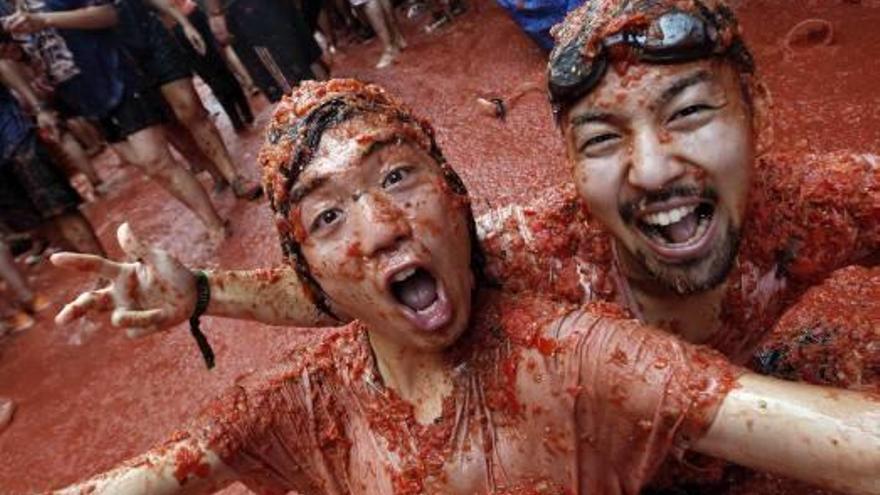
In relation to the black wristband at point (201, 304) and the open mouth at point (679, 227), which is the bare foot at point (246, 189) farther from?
the open mouth at point (679, 227)

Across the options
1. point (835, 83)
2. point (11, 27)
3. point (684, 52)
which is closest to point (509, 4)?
point (835, 83)

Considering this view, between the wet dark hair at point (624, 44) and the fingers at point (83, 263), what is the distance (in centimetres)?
132

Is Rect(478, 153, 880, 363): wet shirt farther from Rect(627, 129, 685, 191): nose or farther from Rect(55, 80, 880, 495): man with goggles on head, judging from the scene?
Rect(627, 129, 685, 191): nose

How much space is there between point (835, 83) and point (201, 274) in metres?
3.67

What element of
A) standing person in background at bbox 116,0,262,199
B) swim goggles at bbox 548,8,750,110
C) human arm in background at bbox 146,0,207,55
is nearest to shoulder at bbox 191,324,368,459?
swim goggles at bbox 548,8,750,110

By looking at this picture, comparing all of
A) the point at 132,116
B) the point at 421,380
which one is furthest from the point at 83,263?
the point at 132,116

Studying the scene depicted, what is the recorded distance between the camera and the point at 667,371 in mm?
1544

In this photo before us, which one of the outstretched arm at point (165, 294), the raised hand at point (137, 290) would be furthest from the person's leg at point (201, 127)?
the raised hand at point (137, 290)

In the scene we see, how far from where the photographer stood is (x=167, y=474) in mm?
2008

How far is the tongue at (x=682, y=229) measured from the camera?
1.89m

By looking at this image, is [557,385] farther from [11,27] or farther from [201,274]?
[11,27]

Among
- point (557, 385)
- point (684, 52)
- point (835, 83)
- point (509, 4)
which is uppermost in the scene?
point (684, 52)

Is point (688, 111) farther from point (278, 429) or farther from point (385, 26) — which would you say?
point (385, 26)

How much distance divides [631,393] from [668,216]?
0.50m
